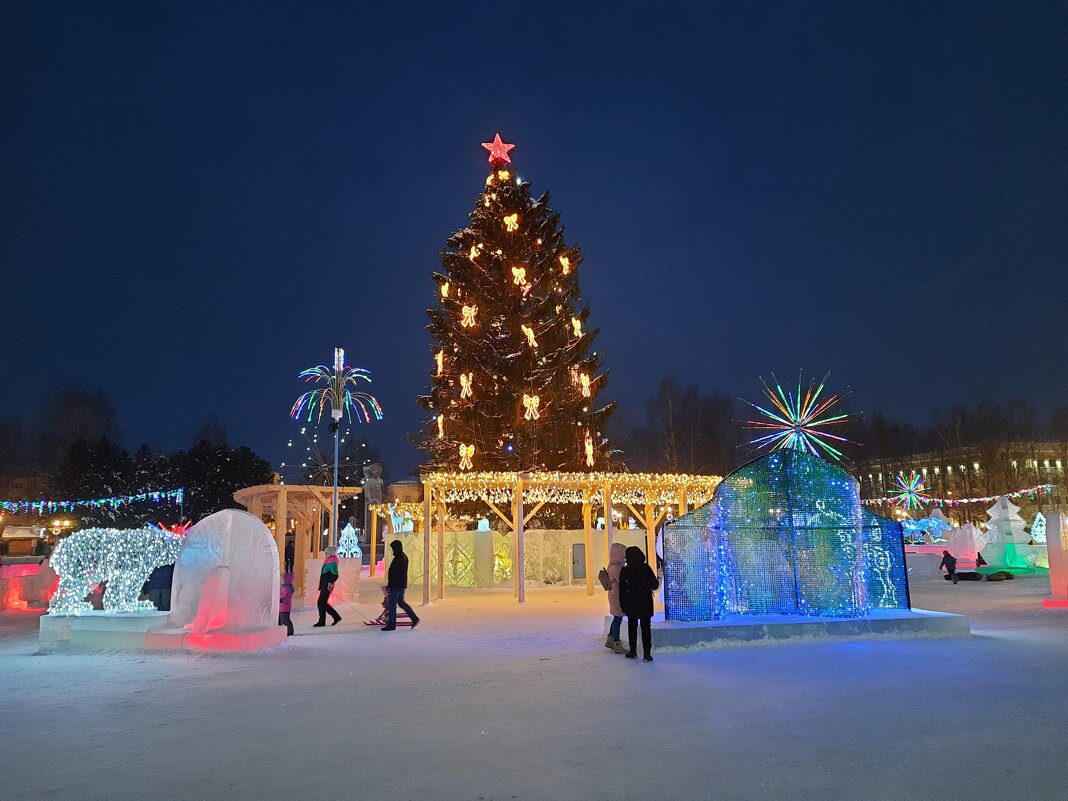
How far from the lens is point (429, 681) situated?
8453mm

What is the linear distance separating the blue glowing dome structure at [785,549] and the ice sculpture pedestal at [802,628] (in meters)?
0.48

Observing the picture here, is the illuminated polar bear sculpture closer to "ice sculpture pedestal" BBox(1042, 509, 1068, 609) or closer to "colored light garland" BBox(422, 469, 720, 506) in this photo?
"colored light garland" BBox(422, 469, 720, 506)

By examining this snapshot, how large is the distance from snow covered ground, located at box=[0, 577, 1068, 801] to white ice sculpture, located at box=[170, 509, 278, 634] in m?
0.86

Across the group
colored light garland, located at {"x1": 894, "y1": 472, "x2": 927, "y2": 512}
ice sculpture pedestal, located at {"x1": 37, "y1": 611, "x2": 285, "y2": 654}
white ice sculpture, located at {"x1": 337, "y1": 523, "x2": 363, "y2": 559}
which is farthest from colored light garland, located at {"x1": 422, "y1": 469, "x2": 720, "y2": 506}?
colored light garland, located at {"x1": 894, "y1": 472, "x2": 927, "y2": 512}

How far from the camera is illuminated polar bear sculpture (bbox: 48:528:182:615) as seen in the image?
12.9 m

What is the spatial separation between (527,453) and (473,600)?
9344 mm

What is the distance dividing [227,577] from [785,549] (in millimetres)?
9280

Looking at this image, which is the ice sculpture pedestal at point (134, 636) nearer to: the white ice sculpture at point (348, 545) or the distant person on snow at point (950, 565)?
the white ice sculpture at point (348, 545)

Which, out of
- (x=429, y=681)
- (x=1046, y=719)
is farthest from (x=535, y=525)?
(x=1046, y=719)

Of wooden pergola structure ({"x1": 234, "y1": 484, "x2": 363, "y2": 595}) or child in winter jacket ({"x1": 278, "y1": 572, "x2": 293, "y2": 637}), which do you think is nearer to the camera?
child in winter jacket ({"x1": 278, "y1": 572, "x2": 293, "y2": 637})

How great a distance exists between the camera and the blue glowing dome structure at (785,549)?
12172 mm

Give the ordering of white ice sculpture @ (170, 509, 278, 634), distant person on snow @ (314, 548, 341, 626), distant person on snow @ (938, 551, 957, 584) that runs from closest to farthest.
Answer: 1. white ice sculpture @ (170, 509, 278, 634)
2. distant person on snow @ (314, 548, 341, 626)
3. distant person on snow @ (938, 551, 957, 584)

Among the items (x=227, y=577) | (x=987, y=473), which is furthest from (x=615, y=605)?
(x=987, y=473)

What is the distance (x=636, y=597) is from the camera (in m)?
9.95
